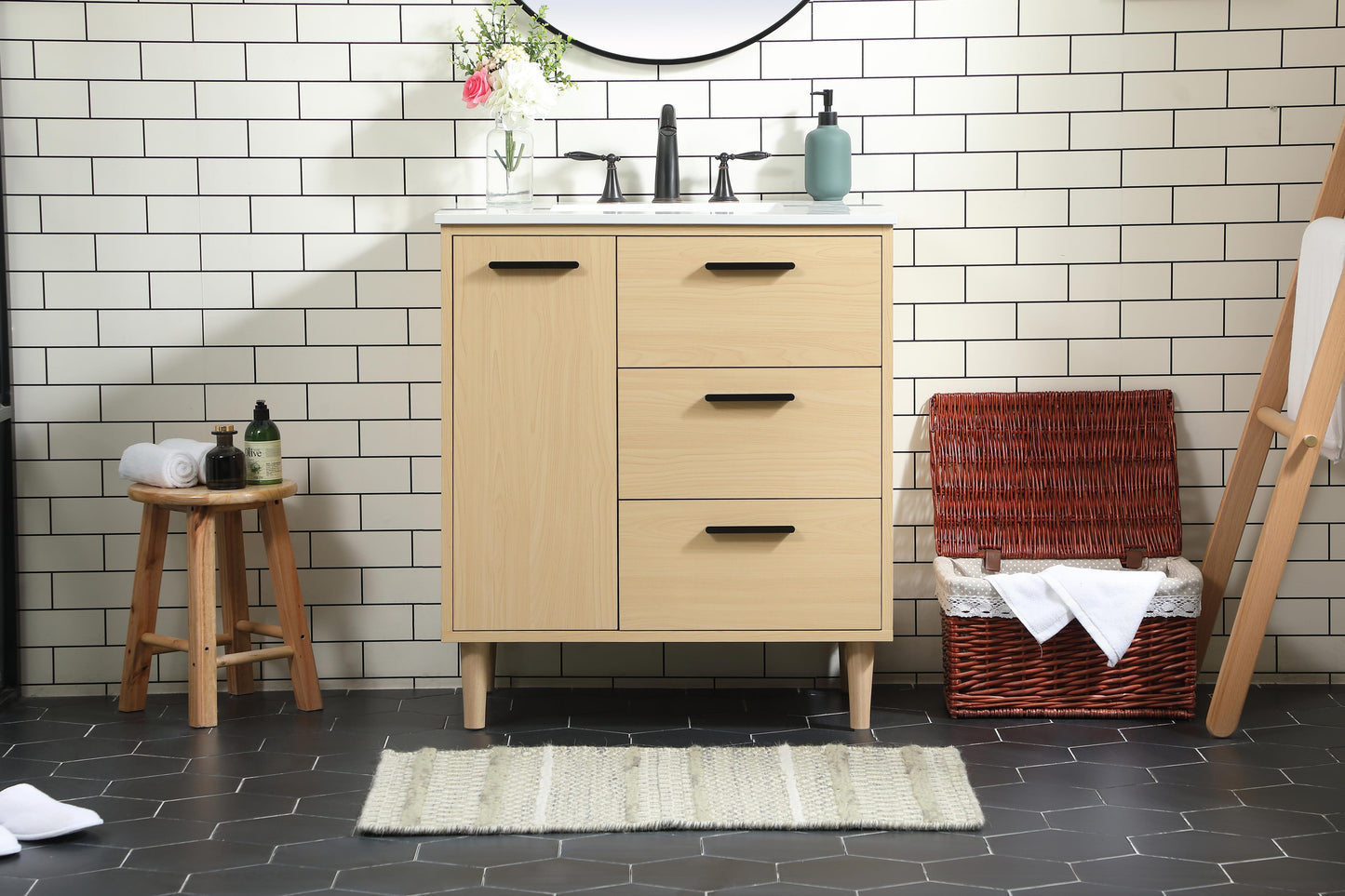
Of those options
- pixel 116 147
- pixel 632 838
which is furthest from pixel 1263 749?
pixel 116 147

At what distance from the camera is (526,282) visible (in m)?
2.42

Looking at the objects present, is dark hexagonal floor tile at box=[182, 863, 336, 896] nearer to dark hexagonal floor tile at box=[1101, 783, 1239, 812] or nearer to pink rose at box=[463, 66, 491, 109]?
dark hexagonal floor tile at box=[1101, 783, 1239, 812]

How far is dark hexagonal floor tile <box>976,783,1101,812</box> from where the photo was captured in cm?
217

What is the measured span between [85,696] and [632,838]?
1.67m

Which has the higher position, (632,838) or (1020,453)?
(1020,453)

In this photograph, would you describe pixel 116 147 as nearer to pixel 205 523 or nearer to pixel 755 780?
pixel 205 523

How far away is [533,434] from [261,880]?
1006 mm

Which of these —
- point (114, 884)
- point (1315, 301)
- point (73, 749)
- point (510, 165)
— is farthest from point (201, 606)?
point (1315, 301)

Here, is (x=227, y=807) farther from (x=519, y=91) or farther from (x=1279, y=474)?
(x=1279, y=474)

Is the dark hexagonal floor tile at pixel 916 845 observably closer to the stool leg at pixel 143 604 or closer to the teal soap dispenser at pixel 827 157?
the teal soap dispenser at pixel 827 157

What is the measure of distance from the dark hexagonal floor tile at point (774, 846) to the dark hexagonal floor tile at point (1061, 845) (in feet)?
0.95

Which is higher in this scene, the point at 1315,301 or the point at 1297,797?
the point at 1315,301

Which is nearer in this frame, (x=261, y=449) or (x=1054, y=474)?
(x=261, y=449)

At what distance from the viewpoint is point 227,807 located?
2182 millimetres
